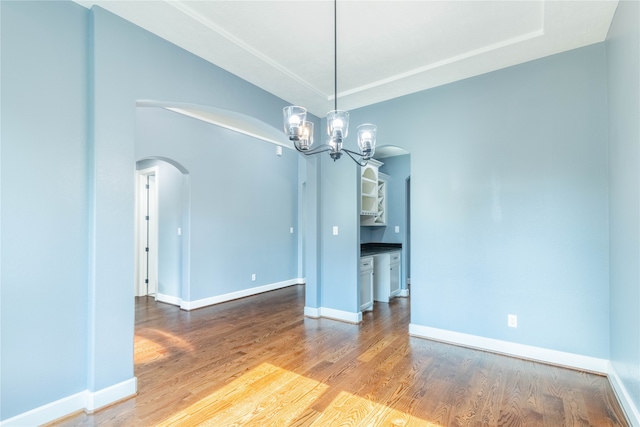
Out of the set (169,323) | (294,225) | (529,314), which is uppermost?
(294,225)

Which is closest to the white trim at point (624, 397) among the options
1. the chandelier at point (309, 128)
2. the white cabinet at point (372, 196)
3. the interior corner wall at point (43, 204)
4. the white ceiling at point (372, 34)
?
the chandelier at point (309, 128)

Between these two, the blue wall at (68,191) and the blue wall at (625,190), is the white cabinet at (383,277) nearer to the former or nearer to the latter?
the blue wall at (625,190)

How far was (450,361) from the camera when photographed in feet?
9.59

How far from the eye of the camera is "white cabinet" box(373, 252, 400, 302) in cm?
518

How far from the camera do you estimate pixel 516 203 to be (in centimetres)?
302

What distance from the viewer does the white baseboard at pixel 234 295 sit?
4.80 meters

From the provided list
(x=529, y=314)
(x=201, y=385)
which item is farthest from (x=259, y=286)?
(x=529, y=314)

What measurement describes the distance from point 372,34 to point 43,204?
9.07 ft

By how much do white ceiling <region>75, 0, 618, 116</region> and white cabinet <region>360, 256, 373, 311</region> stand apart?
2440 mm

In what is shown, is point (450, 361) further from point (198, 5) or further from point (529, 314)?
point (198, 5)

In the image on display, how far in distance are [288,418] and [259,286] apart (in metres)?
4.00

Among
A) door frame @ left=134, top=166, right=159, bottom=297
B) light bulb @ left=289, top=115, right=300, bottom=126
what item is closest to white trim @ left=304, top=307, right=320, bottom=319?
light bulb @ left=289, top=115, right=300, bottom=126

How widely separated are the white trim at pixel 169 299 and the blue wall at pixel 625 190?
5.17 meters

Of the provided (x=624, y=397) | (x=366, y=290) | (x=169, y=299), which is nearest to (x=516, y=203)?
(x=624, y=397)
